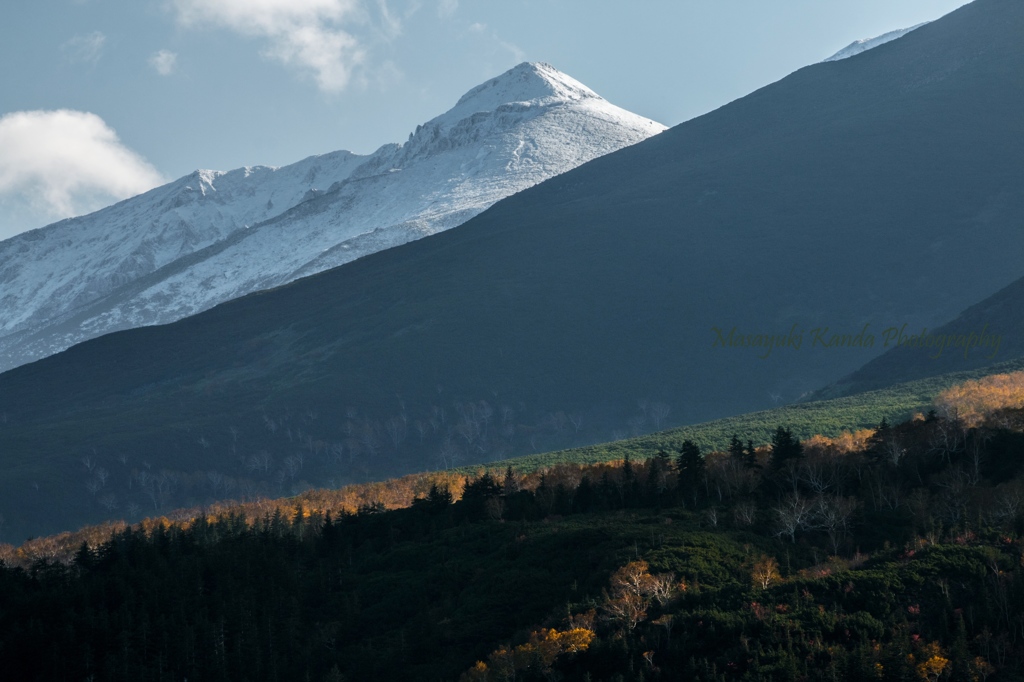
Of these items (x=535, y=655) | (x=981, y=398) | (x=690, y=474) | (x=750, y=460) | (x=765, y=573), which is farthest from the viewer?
(x=981, y=398)

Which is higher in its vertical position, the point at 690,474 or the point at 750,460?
the point at 690,474

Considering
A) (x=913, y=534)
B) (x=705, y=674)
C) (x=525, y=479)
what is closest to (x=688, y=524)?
(x=913, y=534)

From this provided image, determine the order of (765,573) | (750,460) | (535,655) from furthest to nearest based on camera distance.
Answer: (750,460)
(765,573)
(535,655)

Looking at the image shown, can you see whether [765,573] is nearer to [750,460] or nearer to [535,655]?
[535,655]

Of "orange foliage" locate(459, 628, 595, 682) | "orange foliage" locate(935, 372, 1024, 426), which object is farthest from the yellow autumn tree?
"orange foliage" locate(935, 372, 1024, 426)

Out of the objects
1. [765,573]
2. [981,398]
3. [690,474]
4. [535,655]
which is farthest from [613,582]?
[981,398]

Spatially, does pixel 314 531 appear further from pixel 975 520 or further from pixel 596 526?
pixel 975 520

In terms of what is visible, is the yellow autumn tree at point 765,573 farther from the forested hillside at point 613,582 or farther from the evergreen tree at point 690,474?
the evergreen tree at point 690,474

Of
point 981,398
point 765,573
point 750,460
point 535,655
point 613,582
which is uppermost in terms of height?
point 750,460

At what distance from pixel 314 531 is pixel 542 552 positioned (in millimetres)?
38899

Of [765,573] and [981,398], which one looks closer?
[765,573]

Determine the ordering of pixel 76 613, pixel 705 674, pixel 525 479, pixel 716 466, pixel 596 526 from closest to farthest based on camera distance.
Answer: pixel 705 674, pixel 76 613, pixel 596 526, pixel 716 466, pixel 525 479

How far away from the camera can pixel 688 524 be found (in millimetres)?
104625

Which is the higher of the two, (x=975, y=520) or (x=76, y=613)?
(x=76, y=613)
